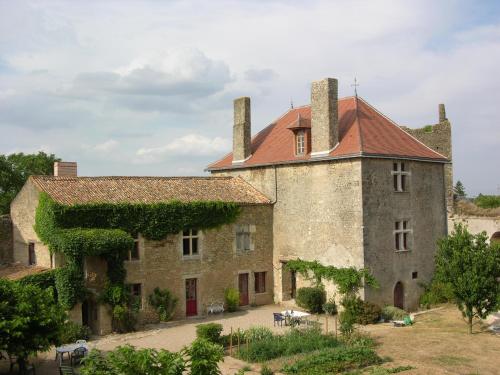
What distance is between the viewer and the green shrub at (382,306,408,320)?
22375 mm

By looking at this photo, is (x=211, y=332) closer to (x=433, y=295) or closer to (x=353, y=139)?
(x=353, y=139)

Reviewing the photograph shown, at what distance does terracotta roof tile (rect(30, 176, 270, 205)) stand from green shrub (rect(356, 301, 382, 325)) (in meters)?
7.14

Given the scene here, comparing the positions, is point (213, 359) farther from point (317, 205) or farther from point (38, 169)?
point (38, 169)

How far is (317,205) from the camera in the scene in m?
24.3

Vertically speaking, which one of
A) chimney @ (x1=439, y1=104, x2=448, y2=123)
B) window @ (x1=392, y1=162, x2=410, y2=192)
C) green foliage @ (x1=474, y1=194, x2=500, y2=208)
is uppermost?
chimney @ (x1=439, y1=104, x2=448, y2=123)

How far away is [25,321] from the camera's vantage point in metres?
13.3

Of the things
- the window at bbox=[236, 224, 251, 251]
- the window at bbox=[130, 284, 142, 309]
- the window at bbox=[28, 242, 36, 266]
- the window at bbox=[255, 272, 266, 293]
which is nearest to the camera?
the window at bbox=[130, 284, 142, 309]

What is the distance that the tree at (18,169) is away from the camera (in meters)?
38.6

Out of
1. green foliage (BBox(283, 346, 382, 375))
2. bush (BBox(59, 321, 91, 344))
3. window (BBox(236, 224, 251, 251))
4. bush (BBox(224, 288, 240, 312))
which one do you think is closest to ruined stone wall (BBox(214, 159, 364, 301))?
window (BBox(236, 224, 251, 251))

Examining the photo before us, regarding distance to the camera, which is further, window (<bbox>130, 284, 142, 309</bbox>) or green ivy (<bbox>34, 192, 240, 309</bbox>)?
window (<bbox>130, 284, 142, 309</bbox>)

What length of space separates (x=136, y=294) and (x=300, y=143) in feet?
33.5

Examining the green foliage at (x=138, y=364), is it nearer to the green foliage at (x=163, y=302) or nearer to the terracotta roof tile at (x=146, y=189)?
the terracotta roof tile at (x=146, y=189)

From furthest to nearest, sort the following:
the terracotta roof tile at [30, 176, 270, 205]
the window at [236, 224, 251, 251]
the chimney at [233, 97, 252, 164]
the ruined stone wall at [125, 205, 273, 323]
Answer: the chimney at [233, 97, 252, 164]
the window at [236, 224, 251, 251]
the ruined stone wall at [125, 205, 273, 323]
the terracotta roof tile at [30, 176, 270, 205]

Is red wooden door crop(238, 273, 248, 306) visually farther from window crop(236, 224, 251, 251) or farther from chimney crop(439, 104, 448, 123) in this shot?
chimney crop(439, 104, 448, 123)
